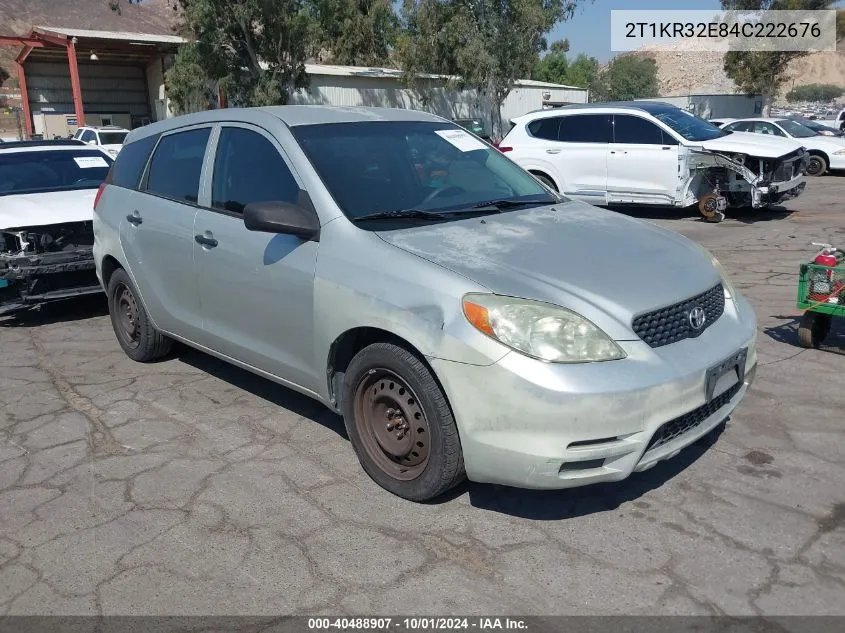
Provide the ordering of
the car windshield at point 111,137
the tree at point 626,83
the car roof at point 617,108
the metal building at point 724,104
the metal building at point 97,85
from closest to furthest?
the car roof at point 617,108 → the car windshield at point 111,137 → the metal building at point 97,85 → the metal building at point 724,104 → the tree at point 626,83

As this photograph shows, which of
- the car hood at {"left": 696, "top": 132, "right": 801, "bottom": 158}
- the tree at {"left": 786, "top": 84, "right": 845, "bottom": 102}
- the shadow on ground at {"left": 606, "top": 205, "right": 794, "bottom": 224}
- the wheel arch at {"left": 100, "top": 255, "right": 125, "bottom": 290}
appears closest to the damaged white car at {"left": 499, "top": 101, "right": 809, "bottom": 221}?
the car hood at {"left": 696, "top": 132, "right": 801, "bottom": 158}

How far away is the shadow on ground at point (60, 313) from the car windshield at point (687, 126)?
9.00 meters

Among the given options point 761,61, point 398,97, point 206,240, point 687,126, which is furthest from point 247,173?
point 761,61

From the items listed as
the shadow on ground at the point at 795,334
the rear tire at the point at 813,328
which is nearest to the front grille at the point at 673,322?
the rear tire at the point at 813,328

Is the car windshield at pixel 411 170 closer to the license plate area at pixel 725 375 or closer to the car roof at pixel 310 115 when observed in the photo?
the car roof at pixel 310 115

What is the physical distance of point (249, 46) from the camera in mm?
24078

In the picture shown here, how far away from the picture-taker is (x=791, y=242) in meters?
10.2

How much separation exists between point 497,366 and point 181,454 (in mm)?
2121

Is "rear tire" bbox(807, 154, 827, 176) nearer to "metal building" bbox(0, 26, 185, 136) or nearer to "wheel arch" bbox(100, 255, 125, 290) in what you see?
"wheel arch" bbox(100, 255, 125, 290)

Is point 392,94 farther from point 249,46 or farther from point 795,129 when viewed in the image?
point 795,129

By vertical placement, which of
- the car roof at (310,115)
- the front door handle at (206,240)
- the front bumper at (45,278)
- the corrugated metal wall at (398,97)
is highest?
the corrugated metal wall at (398,97)

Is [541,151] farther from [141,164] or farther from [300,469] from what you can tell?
[300,469]

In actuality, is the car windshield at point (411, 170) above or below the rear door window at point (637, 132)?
below

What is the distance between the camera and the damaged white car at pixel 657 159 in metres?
11.8
